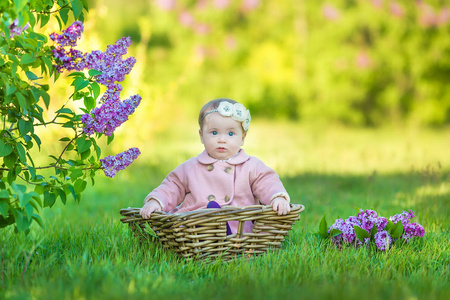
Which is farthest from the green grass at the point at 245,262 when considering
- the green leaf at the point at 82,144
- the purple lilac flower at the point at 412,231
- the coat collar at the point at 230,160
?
the coat collar at the point at 230,160

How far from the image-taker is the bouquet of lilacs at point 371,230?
2943mm

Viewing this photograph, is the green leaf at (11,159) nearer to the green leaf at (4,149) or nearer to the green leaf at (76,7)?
the green leaf at (4,149)

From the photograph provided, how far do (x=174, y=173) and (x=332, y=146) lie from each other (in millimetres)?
5823

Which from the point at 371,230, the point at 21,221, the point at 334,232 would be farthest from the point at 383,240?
the point at 21,221

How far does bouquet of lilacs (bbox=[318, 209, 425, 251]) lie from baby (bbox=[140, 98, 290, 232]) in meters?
0.39

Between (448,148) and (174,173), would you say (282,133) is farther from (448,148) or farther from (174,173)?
(174,173)

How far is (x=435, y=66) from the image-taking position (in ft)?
38.1

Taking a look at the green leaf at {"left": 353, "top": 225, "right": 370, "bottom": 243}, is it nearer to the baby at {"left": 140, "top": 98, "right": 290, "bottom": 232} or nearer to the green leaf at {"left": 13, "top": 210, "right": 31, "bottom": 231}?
the baby at {"left": 140, "top": 98, "right": 290, "bottom": 232}

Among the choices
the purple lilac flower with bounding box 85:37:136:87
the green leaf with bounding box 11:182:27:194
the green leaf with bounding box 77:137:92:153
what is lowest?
the green leaf with bounding box 11:182:27:194

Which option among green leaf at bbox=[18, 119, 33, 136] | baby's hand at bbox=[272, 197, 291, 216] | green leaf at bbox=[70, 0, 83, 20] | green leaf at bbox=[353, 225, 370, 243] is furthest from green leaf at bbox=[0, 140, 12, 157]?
green leaf at bbox=[353, 225, 370, 243]

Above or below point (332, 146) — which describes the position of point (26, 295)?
below

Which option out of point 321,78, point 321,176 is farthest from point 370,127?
point 321,176

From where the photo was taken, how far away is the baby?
3.01m

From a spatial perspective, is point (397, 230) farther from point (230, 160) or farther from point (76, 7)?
point (76, 7)
